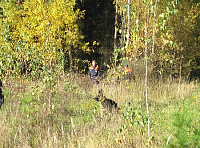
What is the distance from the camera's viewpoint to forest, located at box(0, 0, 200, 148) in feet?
15.2

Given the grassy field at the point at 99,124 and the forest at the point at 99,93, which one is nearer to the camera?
the grassy field at the point at 99,124

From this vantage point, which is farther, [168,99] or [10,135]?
[168,99]

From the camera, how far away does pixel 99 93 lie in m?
7.67

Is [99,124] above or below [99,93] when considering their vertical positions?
below

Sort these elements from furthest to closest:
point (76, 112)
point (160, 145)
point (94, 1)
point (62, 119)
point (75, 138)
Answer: point (94, 1) < point (76, 112) < point (62, 119) < point (75, 138) < point (160, 145)

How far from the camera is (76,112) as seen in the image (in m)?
7.82

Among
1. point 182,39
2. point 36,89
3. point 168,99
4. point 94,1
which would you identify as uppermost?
point 94,1

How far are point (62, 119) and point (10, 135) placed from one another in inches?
59.4

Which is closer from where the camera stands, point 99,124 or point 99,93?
point 99,124

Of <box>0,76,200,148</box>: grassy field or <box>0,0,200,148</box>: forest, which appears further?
<box>0,0,200,148</box>: forest

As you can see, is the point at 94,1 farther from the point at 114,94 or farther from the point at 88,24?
the point at 114,94

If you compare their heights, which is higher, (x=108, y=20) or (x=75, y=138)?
(x=108, y=20)

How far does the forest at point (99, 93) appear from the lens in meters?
4.62

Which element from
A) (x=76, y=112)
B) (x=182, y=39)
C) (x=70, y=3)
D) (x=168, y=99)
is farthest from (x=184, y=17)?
(x=76, y=112)
